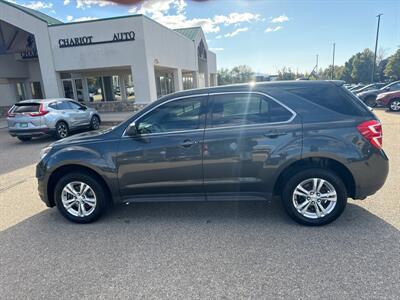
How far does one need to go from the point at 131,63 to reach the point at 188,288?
15.3m

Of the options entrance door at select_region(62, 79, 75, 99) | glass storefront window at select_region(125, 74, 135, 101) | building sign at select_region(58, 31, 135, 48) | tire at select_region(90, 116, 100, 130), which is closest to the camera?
tire at select_region(90, 116, 100, 130)

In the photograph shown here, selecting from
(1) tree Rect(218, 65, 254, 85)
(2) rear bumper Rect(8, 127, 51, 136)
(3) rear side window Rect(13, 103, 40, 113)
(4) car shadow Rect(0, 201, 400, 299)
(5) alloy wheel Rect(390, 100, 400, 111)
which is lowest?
(4) car shadow Rect(0, 201, 400, 299)

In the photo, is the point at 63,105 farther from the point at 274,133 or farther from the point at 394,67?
the point at 394,67

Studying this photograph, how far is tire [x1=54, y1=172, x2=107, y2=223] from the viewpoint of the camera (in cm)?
374

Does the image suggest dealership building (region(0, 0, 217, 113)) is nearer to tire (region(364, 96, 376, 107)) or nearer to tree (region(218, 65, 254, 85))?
tire (region(364, 96, 376, 107))

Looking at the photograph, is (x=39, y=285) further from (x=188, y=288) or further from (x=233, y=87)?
(x=233, y=87)

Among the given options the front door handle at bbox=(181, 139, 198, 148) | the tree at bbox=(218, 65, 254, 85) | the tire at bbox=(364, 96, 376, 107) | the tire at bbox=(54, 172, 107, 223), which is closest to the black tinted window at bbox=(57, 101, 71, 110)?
the tire at bbox=(54, 172, 107, 223)

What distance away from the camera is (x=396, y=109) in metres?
14.8

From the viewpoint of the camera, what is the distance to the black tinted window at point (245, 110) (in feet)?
11.2

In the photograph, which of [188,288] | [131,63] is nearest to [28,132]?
[131,63]

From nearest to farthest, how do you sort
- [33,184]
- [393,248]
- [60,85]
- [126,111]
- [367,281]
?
[367,281], [393,248], [33,184], [60,85], [126,111]

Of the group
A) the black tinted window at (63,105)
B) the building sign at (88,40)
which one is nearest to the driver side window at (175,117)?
the black tinted window at (63,105)

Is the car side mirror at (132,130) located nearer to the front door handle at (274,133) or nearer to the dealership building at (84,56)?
the front door handle at (274,133)

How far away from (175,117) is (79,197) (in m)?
1.73
